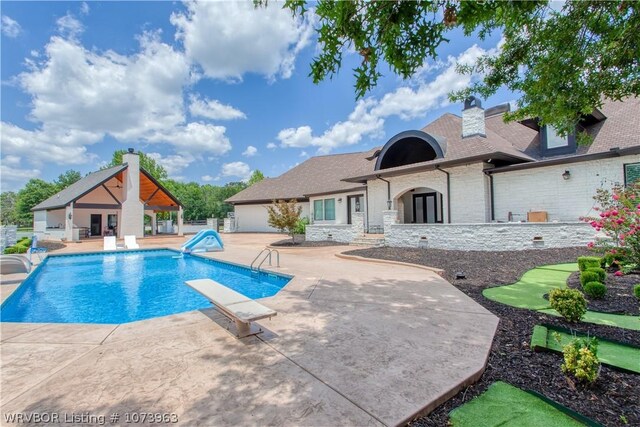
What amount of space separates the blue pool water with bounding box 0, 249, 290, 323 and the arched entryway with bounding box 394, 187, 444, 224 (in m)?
11.1

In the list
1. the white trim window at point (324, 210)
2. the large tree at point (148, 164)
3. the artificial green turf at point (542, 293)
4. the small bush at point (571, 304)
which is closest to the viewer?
the small bush at point (571, 304)

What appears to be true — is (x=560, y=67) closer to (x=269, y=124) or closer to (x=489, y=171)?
(x=489, y=171)

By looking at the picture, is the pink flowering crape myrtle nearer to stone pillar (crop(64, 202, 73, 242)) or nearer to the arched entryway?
the arched entryway

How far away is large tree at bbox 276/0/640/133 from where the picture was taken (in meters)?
3.00

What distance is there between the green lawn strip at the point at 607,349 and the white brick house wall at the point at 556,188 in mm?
9717

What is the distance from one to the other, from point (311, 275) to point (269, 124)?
2411 centimetres

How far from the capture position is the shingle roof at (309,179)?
82.6ft

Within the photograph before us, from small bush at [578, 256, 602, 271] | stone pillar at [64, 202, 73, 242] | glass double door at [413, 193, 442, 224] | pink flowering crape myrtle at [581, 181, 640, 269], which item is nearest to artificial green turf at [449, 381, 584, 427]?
pink flowering crape myrtle at [581, 181, 640, 269]

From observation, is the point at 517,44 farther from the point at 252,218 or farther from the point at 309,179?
the point at 252,218

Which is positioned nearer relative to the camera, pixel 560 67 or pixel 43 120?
pixel 560 67

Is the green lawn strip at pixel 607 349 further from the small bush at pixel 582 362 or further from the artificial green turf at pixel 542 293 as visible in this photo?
the artificial green turf at pixel 542 293

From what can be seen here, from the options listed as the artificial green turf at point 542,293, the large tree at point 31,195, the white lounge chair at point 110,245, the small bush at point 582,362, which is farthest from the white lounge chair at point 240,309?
the large tree at point 31,195

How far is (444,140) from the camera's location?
15.1m

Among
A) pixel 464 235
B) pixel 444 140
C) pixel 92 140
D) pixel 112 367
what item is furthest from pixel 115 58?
pixel 92 140
